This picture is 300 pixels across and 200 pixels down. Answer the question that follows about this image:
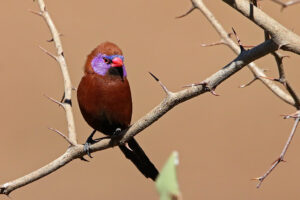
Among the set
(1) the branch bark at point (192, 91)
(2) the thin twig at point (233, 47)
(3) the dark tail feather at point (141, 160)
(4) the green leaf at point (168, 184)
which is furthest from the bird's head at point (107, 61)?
(4) the green leaf at point (168, 184)

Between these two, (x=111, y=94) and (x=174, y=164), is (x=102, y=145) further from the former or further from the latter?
(x=174, y=164)

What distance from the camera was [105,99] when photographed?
12.1 feet

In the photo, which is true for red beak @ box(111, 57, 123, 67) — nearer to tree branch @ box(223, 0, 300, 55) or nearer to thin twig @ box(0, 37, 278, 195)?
thin twig @ box(0, 37, 278, 195)

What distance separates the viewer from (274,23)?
80.5 inches

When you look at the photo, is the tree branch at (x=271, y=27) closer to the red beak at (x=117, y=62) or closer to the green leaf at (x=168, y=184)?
the green leaf at (x=168, y=184)

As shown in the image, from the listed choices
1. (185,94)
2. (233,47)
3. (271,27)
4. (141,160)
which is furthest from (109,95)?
(271,27)

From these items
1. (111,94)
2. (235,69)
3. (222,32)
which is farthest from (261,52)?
(111,94)

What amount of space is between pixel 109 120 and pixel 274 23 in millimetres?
1923

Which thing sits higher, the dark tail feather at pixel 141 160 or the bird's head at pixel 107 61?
the bird's head at pixel 107 61

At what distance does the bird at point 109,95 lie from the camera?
3.66 meters

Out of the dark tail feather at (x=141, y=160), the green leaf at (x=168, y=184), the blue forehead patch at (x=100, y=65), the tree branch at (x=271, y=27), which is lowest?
the dark tail feather at (x=141, y=160)

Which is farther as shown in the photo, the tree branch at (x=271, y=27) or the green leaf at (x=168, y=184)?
the tree branch at (x=271, y=27)

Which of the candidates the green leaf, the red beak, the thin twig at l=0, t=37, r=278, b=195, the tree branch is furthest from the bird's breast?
the green leaf

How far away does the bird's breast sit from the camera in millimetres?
3670
